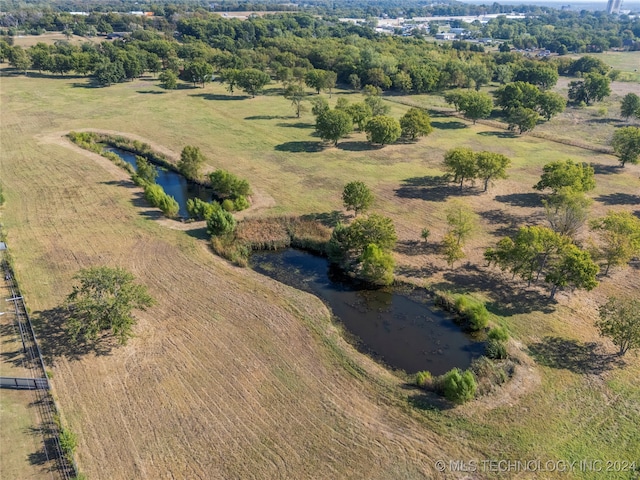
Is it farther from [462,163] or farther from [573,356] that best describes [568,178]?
[573,356]

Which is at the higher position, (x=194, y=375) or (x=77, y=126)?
(x=77, y=126)

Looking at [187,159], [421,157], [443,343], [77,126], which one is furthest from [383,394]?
[77,126]

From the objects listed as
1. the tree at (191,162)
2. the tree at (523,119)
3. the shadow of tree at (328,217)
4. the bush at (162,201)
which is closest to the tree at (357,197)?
the shadow of tree at (328,217)

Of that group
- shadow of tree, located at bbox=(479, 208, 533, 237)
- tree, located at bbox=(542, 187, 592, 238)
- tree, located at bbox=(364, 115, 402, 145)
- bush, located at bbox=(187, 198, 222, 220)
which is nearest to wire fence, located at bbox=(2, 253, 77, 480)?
bush, located at bbox=(187, 198, 222, 220)

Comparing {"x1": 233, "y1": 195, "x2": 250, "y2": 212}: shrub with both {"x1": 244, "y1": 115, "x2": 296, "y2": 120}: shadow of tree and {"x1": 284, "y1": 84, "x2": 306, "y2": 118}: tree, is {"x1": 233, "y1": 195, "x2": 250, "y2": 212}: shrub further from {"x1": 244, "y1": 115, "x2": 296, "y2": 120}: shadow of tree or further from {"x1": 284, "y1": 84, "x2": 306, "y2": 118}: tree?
{"x1": 284, "y1": 84, "x2": 306, "y2": 118}: tree

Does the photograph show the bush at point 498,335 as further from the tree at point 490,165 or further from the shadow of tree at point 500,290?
the tree at point 490,165

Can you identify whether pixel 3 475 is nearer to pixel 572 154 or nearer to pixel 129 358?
pixel 129 358
